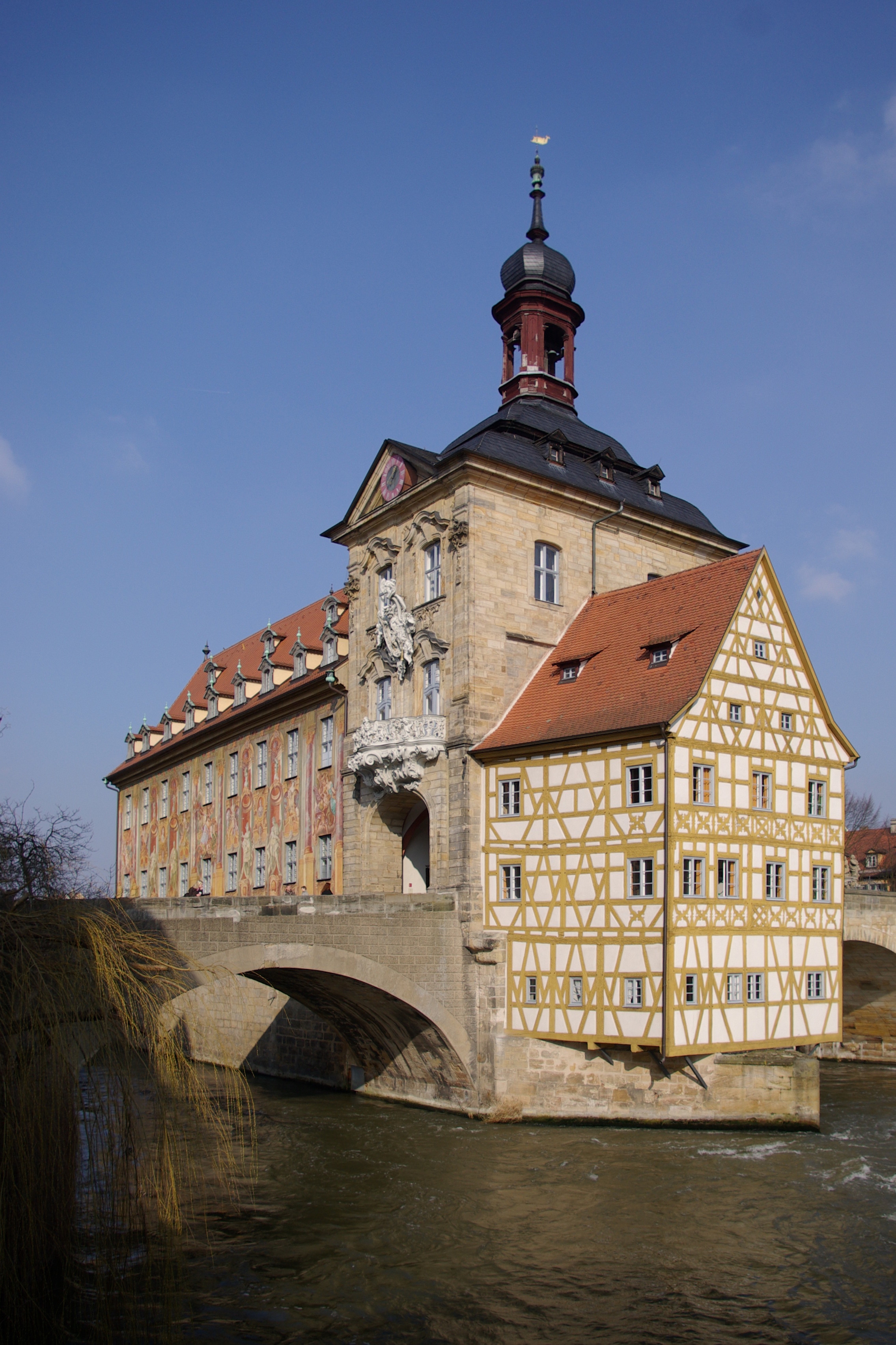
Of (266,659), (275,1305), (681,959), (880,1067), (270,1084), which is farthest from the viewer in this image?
(266,659)

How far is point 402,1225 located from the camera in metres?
16.1

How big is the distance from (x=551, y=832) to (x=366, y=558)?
9.27 m

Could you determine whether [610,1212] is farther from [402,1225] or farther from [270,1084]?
[270,1084]

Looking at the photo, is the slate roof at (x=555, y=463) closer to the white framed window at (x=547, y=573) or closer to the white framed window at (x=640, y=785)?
the white framed window at (x=547, y=573)

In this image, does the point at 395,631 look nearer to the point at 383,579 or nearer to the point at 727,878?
the point at 383,579

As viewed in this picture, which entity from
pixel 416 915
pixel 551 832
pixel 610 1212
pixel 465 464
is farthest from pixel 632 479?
pixel 610 1212

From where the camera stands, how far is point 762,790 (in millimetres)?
22656

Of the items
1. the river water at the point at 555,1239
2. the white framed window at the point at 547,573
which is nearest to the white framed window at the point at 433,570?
the white framed window at the point at 547,573

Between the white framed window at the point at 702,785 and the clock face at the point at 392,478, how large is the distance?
10076 millimetres

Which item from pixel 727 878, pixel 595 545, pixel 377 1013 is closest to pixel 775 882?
pixel 727 878

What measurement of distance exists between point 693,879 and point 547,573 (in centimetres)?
831

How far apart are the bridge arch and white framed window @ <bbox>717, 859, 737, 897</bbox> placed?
18.1ft

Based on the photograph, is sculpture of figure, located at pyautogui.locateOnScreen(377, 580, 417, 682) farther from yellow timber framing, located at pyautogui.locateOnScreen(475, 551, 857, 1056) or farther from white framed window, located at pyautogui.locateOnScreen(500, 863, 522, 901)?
white framed window, located at pyautogui.locateOnScreen(500, 863, 522, 901)

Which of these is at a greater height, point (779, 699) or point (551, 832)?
point (779, 699)
